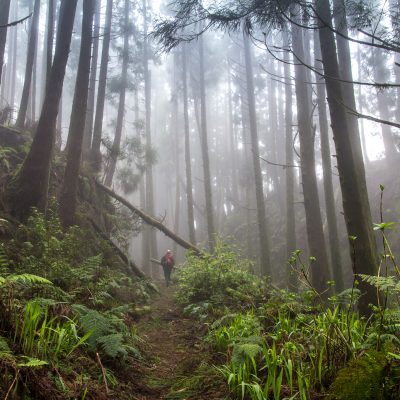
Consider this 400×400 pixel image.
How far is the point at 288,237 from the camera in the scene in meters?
15.4

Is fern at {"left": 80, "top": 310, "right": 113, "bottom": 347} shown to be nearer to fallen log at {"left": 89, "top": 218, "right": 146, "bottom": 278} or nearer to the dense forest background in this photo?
the dense forest background

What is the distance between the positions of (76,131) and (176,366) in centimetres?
751

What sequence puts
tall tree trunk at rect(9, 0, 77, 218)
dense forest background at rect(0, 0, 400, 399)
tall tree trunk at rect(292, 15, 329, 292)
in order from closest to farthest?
dense forest background at rect(0, 0, 400, 399) < tall tree trunk at rect(9, 0, 77, 218) < tall tree trunk at rect(292, 15, 329, 292)

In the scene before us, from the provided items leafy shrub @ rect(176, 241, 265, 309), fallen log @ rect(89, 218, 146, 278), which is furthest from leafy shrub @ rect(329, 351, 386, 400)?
fallen log @ rect(89, 218, 146, 278)

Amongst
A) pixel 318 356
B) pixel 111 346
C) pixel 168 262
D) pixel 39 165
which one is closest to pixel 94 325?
pixel 111 346

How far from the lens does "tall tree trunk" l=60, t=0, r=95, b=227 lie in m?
9.51

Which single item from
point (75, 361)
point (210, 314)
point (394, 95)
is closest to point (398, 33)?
point (210, 314)

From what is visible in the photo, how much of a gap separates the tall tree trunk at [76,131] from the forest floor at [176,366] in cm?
410

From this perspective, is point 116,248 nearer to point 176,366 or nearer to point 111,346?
point 176,366

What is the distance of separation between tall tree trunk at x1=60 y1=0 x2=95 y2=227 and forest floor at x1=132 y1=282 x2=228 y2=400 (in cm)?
410

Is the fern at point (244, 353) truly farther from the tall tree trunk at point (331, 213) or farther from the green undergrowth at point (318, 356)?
the tall tree trunk at point (331, 213)

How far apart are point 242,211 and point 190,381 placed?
29.3 metres

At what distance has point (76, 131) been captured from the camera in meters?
9.89

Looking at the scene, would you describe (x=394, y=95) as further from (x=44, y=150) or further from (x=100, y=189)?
(x=44, y=150)
